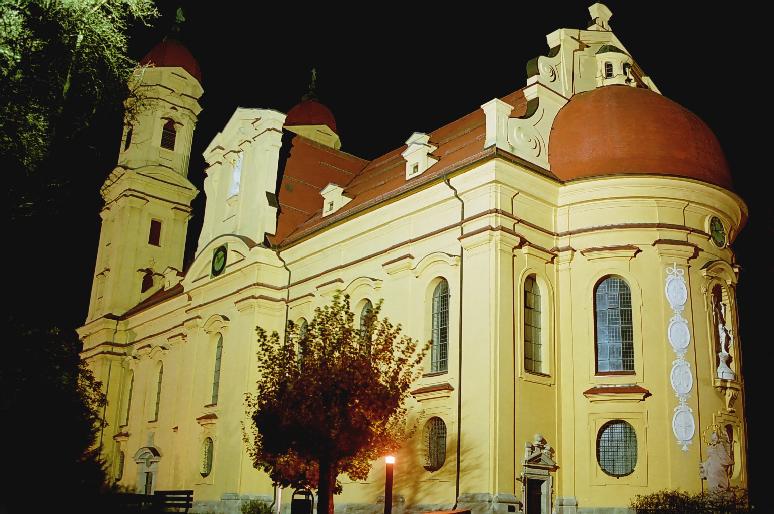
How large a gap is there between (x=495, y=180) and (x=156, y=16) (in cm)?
1014

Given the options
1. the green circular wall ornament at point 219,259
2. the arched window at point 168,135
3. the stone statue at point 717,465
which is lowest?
the stone statue at point 717,465

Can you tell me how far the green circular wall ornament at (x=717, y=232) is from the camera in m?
23.8

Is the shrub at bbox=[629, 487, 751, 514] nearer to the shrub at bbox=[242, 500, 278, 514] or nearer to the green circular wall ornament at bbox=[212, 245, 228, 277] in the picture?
the shrub at bbox=[242, 500, 278, 514]

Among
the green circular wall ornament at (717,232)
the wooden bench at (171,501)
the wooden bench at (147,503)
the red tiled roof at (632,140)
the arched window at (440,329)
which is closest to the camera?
the red tiled roof at (632,140)

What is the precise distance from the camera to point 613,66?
27.0 metres

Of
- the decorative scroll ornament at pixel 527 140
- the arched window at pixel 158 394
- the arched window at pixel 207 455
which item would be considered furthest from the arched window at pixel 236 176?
the decorative scroll ornament at pixel 527 140

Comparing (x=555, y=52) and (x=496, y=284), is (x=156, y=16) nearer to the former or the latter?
(x=496, y=284)

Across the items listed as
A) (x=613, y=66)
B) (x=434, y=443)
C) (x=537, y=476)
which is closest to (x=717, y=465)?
(x=537, y=476)

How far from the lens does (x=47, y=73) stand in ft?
51.3

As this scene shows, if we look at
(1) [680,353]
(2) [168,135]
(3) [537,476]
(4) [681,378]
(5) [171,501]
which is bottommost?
(5) [171,501]

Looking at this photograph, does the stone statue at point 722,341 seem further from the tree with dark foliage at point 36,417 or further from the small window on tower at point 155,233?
the small window on tower at point 155,233

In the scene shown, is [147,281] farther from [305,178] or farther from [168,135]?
[305,178]

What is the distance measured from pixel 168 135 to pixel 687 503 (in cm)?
3250

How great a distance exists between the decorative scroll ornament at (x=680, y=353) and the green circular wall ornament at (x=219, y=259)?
1698cm
